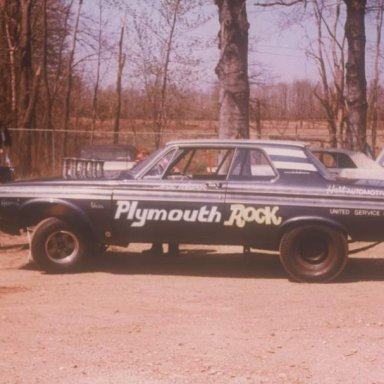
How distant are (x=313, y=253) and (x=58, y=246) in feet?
9.72

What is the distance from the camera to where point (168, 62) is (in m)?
35.3

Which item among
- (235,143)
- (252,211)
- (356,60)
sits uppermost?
(356,60)

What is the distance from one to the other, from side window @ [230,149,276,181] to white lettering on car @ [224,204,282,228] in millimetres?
369

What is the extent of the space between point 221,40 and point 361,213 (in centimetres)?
621

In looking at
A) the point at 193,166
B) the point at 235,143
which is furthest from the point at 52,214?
the point at 235,143

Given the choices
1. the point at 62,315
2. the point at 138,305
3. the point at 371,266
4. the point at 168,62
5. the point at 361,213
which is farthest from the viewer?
the point at 168,62

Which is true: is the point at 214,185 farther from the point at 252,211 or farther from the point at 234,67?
the point at 234,67

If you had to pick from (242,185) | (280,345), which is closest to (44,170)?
(242,185)

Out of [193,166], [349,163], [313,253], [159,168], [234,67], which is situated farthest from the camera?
[349,163]

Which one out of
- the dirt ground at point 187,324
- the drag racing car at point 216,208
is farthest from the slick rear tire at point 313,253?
the dirt ground at point 187,324

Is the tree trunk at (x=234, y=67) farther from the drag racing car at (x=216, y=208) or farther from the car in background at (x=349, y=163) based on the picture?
the drag racing car at (x=216, y=208)

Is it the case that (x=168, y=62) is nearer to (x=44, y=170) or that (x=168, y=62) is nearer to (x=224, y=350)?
(x=44, y=170)

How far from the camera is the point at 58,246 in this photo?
28.1 feet

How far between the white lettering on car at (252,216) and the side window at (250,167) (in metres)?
0.37
